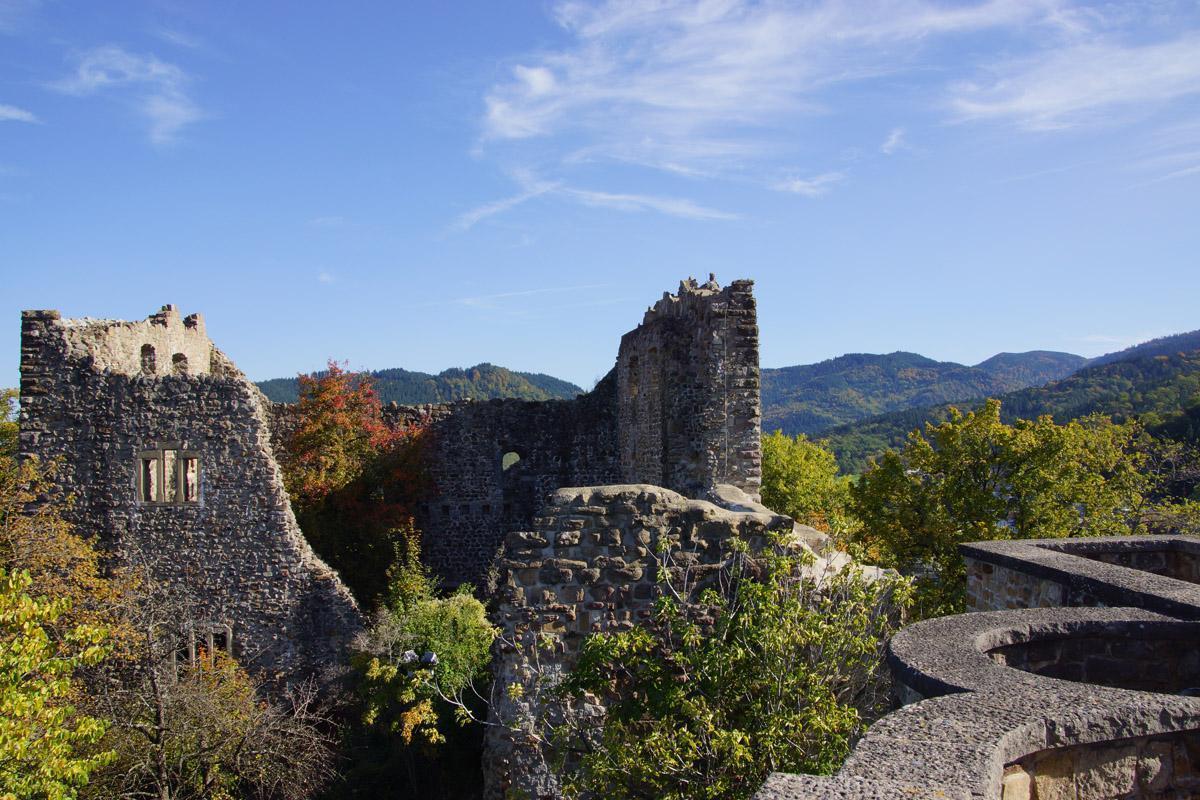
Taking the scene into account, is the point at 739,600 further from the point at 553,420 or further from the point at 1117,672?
the point at 553,420

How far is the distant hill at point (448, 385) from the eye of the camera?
63188 millimetres

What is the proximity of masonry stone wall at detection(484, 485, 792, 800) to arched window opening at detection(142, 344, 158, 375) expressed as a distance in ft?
41.9

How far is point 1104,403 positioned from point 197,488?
177 feet

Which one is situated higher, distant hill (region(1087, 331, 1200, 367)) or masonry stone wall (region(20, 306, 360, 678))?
distant hill (region(1087, 331, 1200, 367))

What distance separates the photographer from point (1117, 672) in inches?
194

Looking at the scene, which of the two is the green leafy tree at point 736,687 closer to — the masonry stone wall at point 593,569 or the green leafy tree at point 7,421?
the masonry stone wall at point 593,569

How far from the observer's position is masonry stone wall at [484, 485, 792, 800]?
5879 mm

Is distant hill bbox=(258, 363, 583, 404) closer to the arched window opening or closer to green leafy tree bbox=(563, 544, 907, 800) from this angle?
the arched window opening

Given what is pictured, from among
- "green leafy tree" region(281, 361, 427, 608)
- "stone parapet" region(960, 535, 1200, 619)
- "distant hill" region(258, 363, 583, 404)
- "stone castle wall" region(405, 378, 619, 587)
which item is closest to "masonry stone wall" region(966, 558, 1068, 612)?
"stone parapet" region(960, 535, 1200, 619)

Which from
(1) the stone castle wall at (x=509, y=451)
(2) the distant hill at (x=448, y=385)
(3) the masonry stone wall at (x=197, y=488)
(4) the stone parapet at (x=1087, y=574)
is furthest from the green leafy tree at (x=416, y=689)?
(2) the distant hill at (x=448, y=385)

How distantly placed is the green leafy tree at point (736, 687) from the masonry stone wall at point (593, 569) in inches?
9.2

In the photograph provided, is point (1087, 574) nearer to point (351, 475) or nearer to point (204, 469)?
point (204, 469)

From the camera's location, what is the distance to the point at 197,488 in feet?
46.1

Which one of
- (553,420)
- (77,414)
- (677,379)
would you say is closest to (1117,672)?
(677,379)
